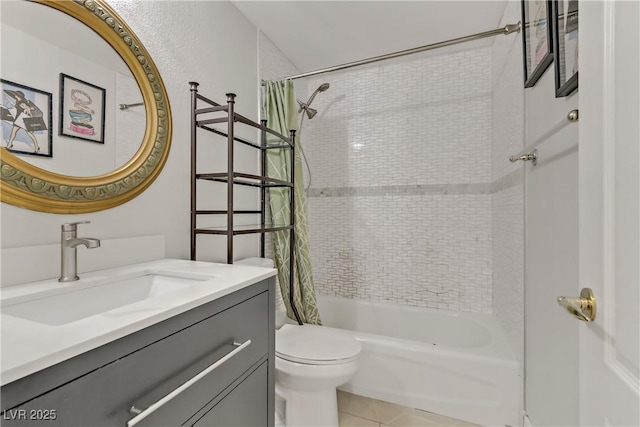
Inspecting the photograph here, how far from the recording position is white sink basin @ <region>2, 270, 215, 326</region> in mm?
765

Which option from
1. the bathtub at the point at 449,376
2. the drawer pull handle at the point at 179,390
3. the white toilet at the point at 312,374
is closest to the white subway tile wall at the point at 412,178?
the bathtub at the point at 449,376

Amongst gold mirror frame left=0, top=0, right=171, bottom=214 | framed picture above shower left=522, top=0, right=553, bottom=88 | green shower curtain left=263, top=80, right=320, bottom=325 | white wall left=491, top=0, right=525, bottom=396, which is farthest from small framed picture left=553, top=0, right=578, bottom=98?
gold mirror frame left=0, top=0, right=171, bottom=214

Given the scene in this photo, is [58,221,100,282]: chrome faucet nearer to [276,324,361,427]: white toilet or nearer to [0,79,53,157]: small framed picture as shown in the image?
[0,79,53,157]: small framed picture

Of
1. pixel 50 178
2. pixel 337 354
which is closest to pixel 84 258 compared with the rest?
pixel 50 178

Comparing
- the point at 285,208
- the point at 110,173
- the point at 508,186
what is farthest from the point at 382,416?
the point at 110,173

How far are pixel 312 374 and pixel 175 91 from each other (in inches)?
58.6

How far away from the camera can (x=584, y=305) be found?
576mm

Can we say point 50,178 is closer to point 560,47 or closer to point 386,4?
point 560,47

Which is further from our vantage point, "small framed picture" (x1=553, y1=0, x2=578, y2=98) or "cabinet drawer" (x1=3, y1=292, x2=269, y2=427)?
"small framed picture" (x1=553, y1=0, x2=578, y2=98)

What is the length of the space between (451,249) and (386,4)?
69.7 inches

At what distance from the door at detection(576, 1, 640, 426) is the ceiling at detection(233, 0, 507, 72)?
1.49m

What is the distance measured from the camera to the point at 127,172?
1159 mm

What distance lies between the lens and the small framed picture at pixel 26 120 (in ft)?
2.75

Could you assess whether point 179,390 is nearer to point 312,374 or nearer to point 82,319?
point 82,319
